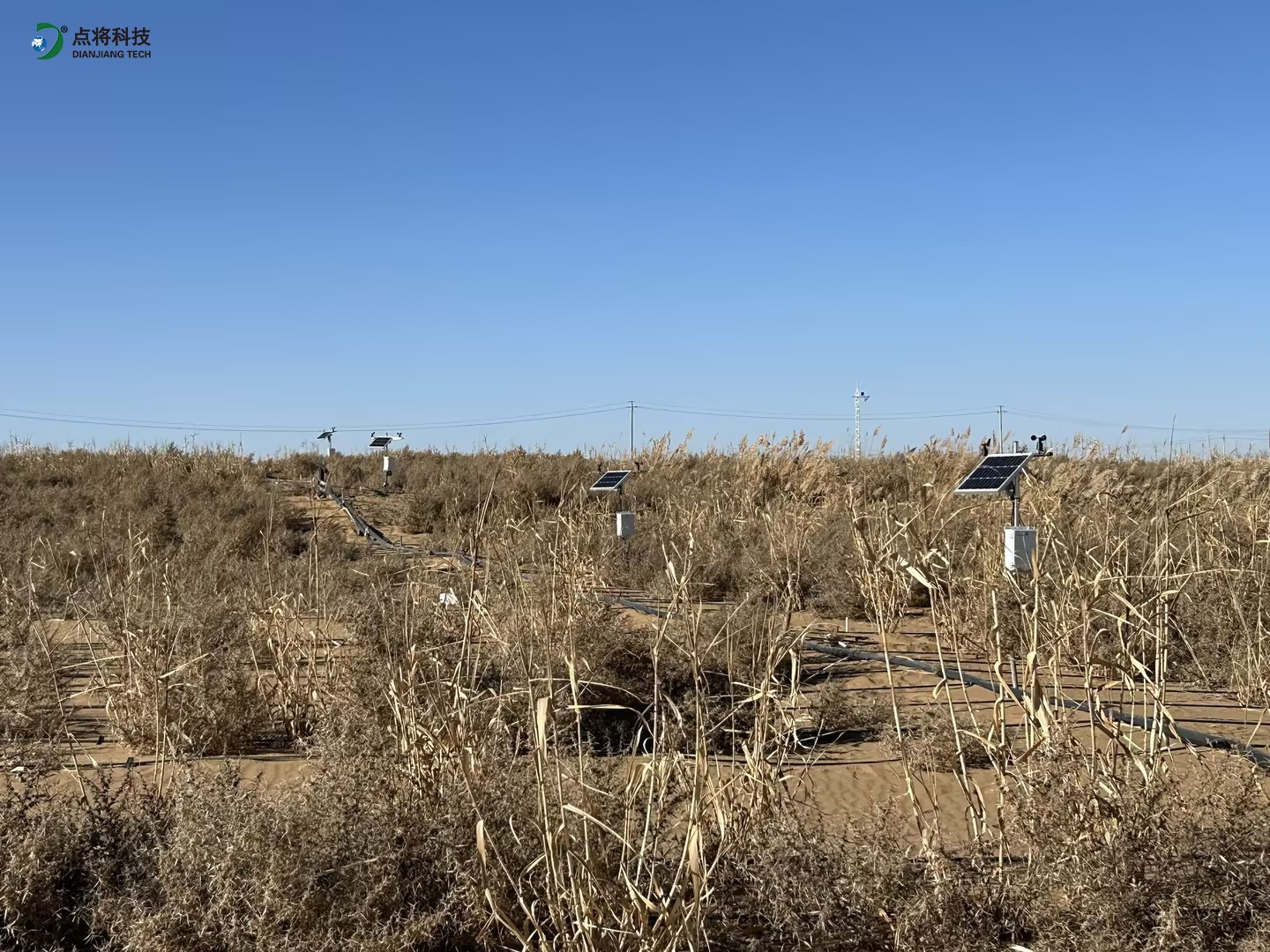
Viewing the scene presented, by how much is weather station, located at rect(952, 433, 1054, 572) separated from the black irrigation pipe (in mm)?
687

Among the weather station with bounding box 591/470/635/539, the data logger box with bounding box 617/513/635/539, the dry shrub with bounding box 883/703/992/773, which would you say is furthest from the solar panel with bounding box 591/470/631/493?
the dry shrub with bounding box 883/703/992/773

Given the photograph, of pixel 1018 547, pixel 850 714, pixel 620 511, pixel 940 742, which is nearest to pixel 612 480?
pixel 620 511

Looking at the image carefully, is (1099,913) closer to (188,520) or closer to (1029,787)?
(1029,787)

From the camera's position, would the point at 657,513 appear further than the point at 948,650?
Yes

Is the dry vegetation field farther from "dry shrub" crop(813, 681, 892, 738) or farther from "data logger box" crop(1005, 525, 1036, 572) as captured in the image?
"data logger box" crop(1005, 525, 1036, 572)

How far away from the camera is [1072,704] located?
5.06 metres

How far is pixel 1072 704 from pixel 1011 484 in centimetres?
204

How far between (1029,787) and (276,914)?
6.65ft

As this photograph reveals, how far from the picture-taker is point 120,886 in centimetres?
296

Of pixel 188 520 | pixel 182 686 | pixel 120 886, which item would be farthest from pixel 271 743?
pixel 188 520

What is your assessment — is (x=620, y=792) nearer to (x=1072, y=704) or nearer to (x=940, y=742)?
(x=940, y=742)

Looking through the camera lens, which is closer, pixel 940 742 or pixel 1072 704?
pixel 940 742

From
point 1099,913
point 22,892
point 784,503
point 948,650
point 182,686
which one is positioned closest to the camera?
point 1099,913

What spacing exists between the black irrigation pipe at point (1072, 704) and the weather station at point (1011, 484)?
27.0 inches
